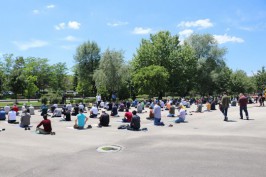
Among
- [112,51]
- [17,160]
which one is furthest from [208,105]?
[112,51]

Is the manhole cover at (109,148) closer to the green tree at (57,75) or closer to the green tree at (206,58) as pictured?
the green tree at (206,58)

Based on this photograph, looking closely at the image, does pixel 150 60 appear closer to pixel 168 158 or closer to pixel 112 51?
pixel 112 51

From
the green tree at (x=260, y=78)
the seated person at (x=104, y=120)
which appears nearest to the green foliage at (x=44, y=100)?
the seated person at (x=104, y=120)

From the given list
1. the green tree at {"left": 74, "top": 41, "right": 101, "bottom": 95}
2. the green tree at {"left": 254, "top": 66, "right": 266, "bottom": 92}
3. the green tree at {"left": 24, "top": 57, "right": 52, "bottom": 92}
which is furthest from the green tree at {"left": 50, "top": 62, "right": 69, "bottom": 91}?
the green tree at {"left": 254, "top": 66, "right": 266, "bottom": 92}

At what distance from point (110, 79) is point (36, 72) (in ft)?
93.2

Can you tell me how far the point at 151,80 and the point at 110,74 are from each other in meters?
7.43

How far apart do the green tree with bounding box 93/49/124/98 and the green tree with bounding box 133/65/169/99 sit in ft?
11.2

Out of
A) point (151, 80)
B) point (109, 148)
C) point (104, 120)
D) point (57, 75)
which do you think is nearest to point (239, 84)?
point (151, 80)

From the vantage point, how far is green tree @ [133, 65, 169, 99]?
56.0 m

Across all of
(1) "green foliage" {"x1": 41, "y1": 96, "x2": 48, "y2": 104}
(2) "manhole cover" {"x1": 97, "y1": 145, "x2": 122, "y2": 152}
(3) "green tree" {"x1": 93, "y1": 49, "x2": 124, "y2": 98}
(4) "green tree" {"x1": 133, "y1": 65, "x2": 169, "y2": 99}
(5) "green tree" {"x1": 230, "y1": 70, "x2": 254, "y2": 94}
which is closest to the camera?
(2) "manhole cover" {"x1": 97, "y1": 145, "x2": 122, "y2": 152}

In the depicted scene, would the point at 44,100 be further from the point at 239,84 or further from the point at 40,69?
the point at 239,84

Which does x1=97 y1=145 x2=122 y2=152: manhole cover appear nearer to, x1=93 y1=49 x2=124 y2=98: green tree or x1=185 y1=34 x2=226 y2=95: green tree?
x1=93 y1=49 x2=124 y2=98: green tree

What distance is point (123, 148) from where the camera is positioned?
1291 centimetres

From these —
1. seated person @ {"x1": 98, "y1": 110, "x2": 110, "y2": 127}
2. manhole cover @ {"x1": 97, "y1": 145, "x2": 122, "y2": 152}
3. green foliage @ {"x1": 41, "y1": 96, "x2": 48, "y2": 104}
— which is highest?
green foliage @ {"x1": 41, "y1": 96, "x2": 48, "y2": 104}
